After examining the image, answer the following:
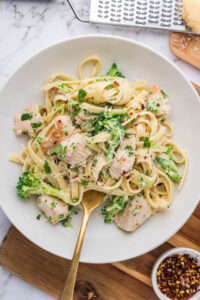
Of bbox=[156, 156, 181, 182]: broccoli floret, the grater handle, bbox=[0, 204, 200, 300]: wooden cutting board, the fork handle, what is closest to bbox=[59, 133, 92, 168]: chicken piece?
the fork handle

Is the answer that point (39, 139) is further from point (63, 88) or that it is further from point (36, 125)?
point (63, 88)

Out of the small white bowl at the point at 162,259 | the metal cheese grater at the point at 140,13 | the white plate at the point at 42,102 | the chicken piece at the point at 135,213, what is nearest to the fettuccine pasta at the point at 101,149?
the chicken piece at the point at 135,213

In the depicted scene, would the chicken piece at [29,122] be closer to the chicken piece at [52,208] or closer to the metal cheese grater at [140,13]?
the chicken piece at [52,208]

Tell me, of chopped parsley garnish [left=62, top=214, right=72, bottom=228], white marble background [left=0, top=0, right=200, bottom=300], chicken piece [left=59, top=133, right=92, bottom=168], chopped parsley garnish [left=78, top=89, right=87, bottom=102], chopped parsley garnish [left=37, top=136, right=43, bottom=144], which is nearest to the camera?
chicken piece [left=59, top=133, right=92, bottom=168]

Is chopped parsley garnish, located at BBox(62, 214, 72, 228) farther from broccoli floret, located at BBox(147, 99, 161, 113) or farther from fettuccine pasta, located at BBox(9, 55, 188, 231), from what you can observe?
broccoli floret, located at BBox(147, 99, 161, 113)

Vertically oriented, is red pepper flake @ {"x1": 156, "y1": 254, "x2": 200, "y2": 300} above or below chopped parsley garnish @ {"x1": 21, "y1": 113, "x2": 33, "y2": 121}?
below

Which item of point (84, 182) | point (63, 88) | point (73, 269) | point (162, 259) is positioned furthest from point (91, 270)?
point (63, 88)

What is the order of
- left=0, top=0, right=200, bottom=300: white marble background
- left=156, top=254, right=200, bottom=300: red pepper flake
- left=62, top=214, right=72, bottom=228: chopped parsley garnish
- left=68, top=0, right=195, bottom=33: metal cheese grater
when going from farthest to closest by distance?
left=0, top=0, right=200, bottom=300: white marble background
left=68, top=0, right=195, bottom=33: metal cheese grater
left=156, top=254, right=200, bottom=300: red pepper flake
left=62, top=214, right=72, bottom=228: chopped parsley garnish
